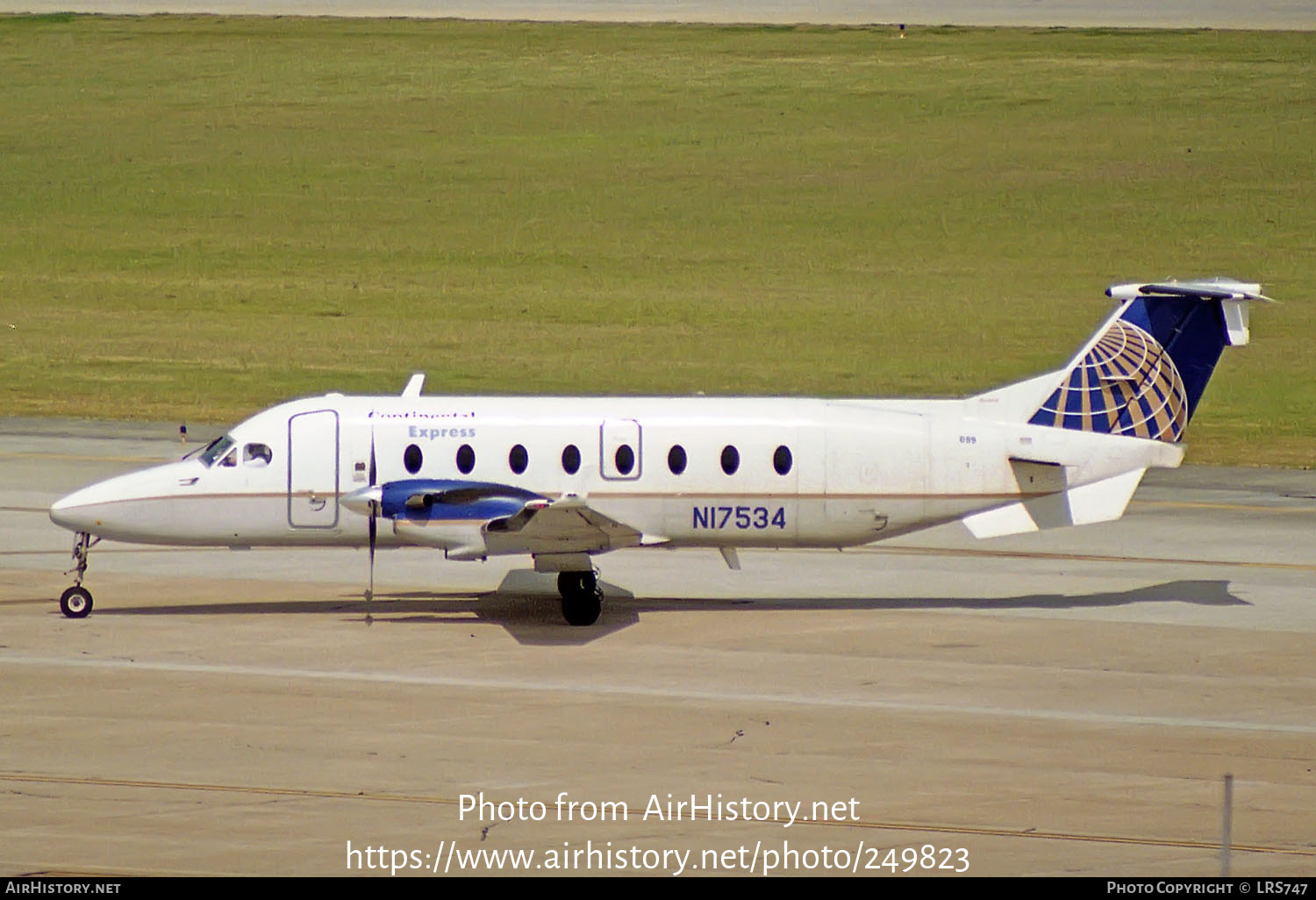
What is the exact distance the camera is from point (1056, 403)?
82.4 feet

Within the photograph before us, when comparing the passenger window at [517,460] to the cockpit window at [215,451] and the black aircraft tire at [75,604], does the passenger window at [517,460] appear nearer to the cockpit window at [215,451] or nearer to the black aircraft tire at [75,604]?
the cockpit window at [215,451]

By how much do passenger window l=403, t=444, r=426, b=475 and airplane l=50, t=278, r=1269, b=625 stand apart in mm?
16

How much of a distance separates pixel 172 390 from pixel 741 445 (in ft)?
85.6

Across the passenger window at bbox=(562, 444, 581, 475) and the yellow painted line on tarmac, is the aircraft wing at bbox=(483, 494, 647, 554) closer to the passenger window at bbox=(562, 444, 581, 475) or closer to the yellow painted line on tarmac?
the passenger window at bbox=(562, 444, 581, 475)

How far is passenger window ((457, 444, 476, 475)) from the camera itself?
2428cm

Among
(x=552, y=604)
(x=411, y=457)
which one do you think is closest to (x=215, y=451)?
(x=411, y=457)

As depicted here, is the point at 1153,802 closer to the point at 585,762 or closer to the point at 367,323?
the point at 585,762

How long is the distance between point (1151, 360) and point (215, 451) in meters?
12.4

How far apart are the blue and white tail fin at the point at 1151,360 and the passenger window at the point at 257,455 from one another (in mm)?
9848

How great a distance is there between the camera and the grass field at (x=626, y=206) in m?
52.1

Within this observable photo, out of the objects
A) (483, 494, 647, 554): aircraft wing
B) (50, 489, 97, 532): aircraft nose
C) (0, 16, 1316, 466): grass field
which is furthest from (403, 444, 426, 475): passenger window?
(0, 16, 1316, 466): grass field

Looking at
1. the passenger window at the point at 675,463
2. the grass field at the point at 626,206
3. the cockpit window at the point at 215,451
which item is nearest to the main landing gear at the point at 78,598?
the cockpit window at the point at 215,451

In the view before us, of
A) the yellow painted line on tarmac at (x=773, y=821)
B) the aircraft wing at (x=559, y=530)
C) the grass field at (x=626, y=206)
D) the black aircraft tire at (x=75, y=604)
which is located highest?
the grass field at (x=626, y=206)

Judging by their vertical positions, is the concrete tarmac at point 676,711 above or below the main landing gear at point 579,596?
below
